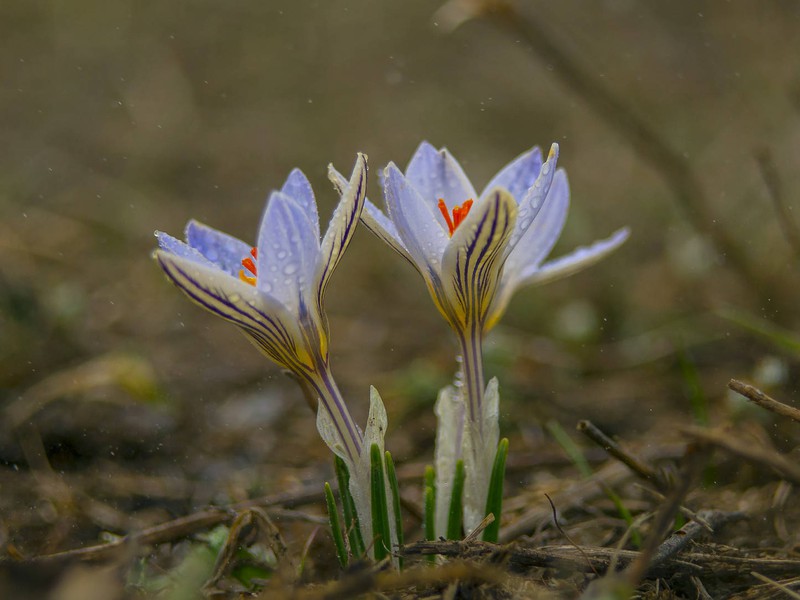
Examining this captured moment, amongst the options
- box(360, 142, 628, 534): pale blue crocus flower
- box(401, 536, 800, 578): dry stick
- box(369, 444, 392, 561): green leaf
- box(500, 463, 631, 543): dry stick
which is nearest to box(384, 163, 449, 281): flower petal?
box(360, 142, 628, 534): pale blue crocus flower

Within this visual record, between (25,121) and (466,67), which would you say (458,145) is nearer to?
(466,67)

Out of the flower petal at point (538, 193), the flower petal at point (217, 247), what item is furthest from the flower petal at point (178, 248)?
the flower petal at point (538, 193)

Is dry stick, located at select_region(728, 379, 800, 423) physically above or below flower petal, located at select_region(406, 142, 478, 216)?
below

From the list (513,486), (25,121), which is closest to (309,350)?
(513,486)

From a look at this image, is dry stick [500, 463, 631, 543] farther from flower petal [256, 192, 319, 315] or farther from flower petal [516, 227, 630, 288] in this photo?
flower petal [256, 192, 319, 315]

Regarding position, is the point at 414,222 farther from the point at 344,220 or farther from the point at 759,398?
the point at 759,398

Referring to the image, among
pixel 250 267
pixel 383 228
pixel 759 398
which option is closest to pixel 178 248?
pixel 250 267

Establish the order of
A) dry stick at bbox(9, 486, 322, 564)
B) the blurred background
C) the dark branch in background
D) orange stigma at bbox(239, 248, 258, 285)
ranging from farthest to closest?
the dark branch in background → the blurred background → dry stick at bbox(9, 486, 322, 564) → orange stigma at bbox(239, 248, 258, 285)
